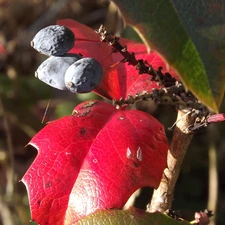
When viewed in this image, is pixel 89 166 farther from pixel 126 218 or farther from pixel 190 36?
pixel 190 36

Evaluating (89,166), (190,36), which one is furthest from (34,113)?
(190,36)

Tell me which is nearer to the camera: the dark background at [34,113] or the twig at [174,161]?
the twig at [174,161]

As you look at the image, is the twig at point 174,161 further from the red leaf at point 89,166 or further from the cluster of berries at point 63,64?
the cluster of berries at point 63,64

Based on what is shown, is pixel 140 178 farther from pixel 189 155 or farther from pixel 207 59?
pixel 189 155

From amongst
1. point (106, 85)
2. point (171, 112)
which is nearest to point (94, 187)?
point (106, 85)

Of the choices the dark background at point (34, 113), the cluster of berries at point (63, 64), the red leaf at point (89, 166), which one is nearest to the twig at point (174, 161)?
the red leaf at point (89, 166)

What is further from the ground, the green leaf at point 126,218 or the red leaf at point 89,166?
the red leaf at point 89,166
